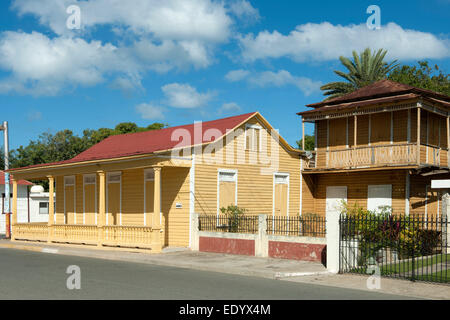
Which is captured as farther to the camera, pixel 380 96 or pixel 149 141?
pixel 149 141

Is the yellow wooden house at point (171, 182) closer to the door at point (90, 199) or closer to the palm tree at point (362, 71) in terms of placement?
the door at point (90, 199)

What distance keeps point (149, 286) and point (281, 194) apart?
1401cm

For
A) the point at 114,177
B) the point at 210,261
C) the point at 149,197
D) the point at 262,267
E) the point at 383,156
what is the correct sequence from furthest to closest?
the point at 114,177 < the point at 383,156 < the point at 149,197 < the point at 210,261 < the point at 262,267

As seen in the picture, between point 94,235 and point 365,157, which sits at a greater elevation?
point 365,157

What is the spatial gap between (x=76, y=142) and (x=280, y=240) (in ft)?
146

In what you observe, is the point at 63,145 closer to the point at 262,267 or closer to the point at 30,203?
the point at 30,203

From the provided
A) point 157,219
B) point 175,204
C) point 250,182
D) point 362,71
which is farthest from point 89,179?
point 362,71

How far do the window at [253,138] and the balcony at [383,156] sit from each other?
346 centimetres

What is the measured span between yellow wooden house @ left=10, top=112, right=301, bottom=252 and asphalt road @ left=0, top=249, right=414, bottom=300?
205 inches

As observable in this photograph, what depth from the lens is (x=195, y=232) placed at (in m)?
19.5

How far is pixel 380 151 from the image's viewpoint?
22.7m

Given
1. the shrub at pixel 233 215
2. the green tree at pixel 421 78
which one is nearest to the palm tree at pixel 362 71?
the green tree at pixel 421 78
